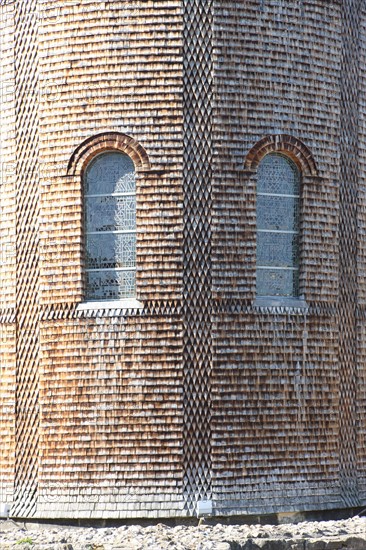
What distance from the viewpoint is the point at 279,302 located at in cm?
1714

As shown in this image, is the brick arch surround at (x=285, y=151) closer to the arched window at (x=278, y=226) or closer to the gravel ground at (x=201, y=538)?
the arched window at (x=278, y=226)

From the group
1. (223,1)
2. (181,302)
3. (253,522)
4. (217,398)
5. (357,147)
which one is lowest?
(253,522)

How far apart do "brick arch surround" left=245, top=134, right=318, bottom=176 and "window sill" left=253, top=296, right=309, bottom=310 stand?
180cm

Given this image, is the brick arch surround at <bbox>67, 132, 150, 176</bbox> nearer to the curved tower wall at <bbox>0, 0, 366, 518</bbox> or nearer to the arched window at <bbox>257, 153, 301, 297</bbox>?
the curved tower wall at <bbox>0, 0, 366, 518</bbox>

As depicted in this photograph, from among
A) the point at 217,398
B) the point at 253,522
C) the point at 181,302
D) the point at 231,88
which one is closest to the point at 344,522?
the point at 253,522

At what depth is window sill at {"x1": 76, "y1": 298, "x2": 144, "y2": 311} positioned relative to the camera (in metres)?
16.8

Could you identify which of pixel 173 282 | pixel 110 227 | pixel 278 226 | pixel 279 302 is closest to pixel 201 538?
pixel 173 282

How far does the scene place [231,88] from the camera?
16.8m

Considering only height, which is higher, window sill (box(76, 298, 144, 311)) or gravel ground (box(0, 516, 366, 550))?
window sill (box(76, 298, 144, 311))

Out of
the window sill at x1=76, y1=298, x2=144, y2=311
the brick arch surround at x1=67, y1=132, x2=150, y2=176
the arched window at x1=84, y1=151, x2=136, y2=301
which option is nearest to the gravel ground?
the window sill at x1=76, y1=298, x2=144, y2=311

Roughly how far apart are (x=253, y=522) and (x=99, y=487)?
214 centimetres

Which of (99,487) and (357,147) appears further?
(357,147)

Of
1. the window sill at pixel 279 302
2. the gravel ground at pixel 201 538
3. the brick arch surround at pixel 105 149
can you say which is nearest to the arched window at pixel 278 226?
the window sill at pixel 279 302

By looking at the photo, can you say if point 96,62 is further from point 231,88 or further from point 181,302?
point 181,302
